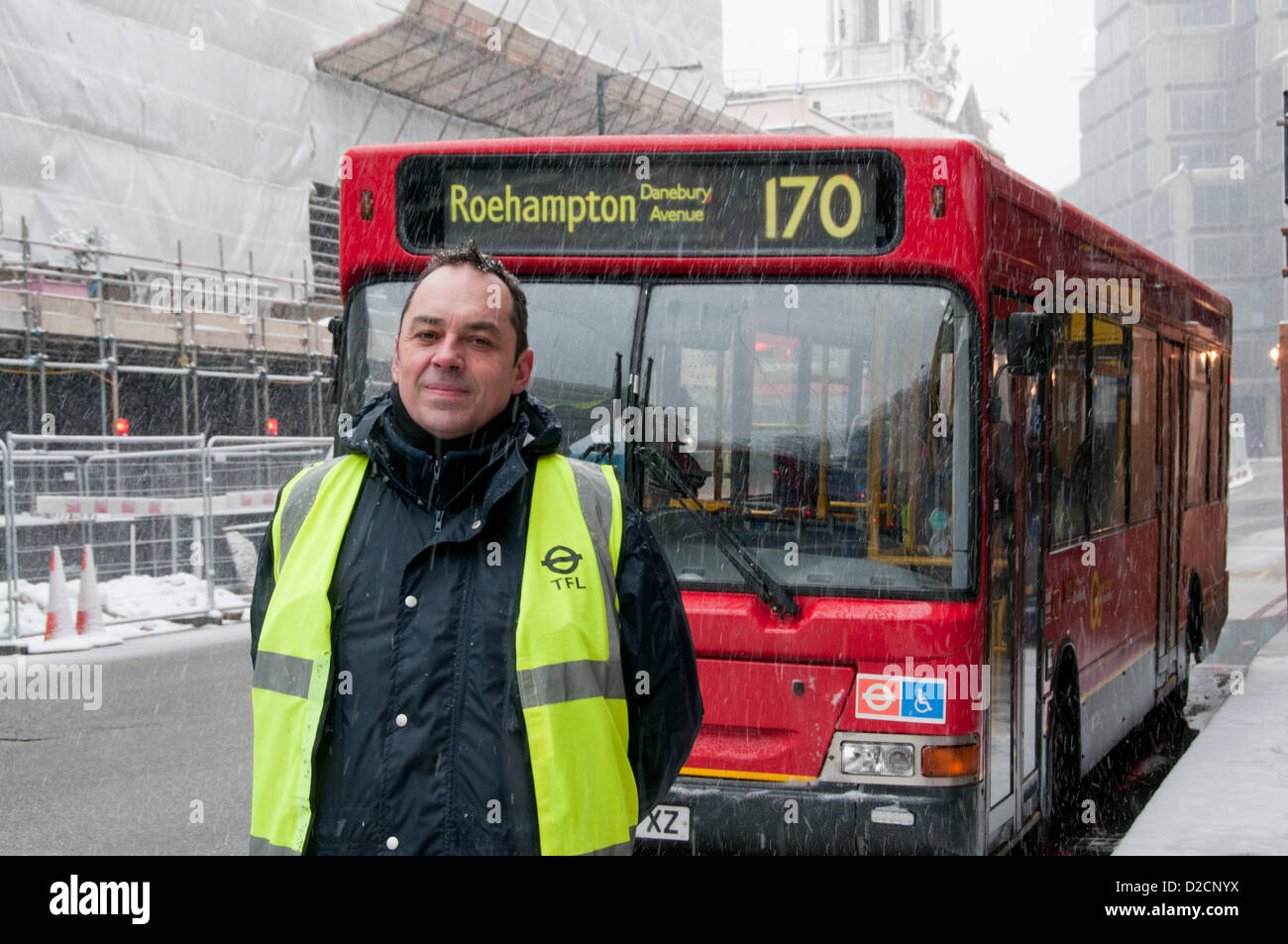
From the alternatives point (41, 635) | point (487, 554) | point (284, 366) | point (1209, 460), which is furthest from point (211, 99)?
point (487, 554)

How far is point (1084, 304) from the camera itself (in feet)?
24.0

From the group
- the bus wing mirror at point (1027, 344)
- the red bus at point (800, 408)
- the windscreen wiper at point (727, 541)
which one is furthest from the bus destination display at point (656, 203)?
the windscreen wiper at point (727, 541)

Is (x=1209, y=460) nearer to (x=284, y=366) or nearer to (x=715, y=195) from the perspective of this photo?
(x=715, y=195)

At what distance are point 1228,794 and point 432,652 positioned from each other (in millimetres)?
5955

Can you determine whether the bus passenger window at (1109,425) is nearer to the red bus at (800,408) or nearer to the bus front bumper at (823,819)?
the red bus at (800,408)

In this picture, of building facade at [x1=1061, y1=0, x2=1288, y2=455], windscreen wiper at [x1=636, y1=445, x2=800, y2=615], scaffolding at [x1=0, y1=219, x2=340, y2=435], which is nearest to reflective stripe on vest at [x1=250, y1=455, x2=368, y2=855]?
windscreen wiper at [x1=636, y1=445, x2=800, y2=615]

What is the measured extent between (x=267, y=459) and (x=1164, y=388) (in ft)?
33.4

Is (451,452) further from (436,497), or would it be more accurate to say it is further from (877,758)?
(877,758)

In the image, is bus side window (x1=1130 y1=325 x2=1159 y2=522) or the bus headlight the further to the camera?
bus side window (x1=1130 y1=325 x2=1159 y2=522)

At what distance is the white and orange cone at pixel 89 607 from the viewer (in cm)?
1298

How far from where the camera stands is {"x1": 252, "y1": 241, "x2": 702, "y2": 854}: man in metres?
2.44

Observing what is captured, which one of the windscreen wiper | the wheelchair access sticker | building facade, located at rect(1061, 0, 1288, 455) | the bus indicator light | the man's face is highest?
building facade, located at rect(1061, 0, 1288, 455)

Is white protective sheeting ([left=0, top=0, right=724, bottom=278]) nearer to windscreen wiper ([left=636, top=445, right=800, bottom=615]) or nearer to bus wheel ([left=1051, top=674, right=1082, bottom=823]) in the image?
bus wheel ([left=1051, top=674, right=1082, bottom=823])

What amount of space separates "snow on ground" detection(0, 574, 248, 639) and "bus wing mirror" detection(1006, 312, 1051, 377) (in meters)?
9.95
